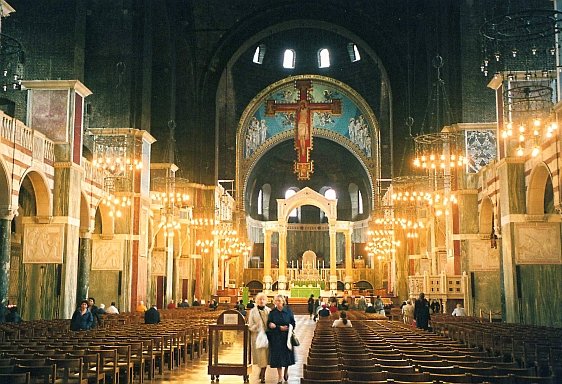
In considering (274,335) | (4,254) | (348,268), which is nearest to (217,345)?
(274,335)

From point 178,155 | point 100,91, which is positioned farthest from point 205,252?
point 100,91

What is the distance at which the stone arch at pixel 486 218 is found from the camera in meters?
25.1

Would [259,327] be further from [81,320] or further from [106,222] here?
[106,222]

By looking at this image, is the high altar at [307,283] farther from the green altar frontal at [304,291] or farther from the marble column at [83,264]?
the marble column at [83,264]

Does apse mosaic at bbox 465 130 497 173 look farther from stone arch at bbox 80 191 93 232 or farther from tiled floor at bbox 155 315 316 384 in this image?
stone arch at bbox 80 191 93 232

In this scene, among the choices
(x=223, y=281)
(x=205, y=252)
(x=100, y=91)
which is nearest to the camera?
(x=100, y=91)

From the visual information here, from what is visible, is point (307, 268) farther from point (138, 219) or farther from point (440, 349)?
point (440, 349)

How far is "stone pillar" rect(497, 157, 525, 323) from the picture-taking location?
64.8 feet

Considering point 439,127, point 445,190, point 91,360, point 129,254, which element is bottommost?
point 91,360

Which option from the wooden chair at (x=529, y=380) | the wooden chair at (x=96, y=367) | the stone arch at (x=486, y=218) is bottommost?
the wooden chair at (x=96, y=367)

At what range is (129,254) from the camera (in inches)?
1061

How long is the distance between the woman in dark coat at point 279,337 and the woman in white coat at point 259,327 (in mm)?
125

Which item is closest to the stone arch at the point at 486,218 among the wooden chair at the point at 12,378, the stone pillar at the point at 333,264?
the wooden chair at the point at 12,378

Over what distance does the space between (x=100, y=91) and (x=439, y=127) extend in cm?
1437
